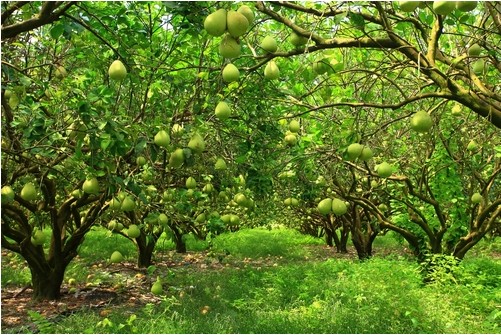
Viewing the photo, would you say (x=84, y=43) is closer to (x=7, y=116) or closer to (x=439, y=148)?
(x=7, y=116)

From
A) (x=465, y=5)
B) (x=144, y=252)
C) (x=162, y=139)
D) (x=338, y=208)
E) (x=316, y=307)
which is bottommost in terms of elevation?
(x=316, y=307)

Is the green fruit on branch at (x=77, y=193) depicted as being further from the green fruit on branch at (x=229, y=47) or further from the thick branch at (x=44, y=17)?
the green fruit on branch at (x=229, y=47)

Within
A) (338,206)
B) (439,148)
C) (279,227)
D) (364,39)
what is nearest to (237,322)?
(338,206)

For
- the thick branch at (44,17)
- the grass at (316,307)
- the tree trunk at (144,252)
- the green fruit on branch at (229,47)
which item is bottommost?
the grass at (316,307)

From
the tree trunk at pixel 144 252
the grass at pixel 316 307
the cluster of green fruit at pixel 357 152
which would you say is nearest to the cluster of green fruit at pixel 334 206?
the cluster of green fruit at pixel 357 152

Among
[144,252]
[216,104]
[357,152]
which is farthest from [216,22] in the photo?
[144,252]

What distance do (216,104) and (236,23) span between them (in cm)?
153

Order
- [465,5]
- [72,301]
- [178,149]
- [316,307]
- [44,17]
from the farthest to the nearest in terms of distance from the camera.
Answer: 1. [72,301]
2. [316,307]
3. [178,149]
4. [44,17]
5. [465,5]

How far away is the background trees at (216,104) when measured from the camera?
3.02 metres

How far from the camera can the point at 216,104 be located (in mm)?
3676

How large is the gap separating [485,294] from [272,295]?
3.24m

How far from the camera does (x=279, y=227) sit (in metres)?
28.5

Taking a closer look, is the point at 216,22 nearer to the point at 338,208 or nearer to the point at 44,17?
the point at 44,17

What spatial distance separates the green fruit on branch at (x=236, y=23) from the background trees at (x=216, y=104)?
200mm
